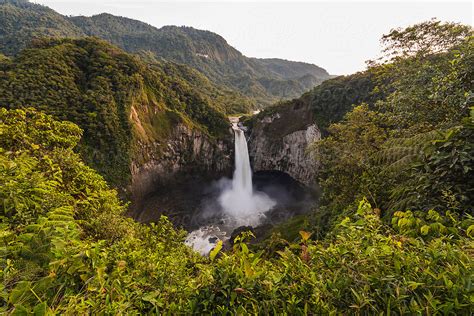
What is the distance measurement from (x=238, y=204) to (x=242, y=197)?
10.1 feet

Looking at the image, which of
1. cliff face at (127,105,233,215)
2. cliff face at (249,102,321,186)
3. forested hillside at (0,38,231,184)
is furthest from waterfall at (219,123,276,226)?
forested hillside at (0,38,231,184)

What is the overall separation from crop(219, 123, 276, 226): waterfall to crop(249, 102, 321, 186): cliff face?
2.36 m

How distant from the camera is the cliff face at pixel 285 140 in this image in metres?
41.2

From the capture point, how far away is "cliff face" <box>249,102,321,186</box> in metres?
41.2

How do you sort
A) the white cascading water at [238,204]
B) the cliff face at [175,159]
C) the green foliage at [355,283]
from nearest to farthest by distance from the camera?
the green foliage at [355,283]
the white cascading water at [238,204]
the cliff face at [175,159]

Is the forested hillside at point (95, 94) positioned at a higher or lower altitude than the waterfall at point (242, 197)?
higher

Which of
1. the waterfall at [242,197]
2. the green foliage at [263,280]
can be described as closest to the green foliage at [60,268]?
the green foliage at [263,280]

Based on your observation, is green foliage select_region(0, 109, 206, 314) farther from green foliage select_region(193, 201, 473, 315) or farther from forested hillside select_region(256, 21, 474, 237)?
forested hillside select_region(256, 21, 474, 237)

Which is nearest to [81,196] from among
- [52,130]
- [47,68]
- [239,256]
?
[52,130]

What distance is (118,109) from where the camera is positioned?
32.4 metres

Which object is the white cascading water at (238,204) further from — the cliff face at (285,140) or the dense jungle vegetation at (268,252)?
the dense jungle vegetation at (268,252)

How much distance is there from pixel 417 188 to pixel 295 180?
40354mm

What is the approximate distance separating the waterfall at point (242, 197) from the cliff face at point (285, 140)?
2.36 meters

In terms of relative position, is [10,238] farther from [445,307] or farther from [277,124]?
[277,124]
